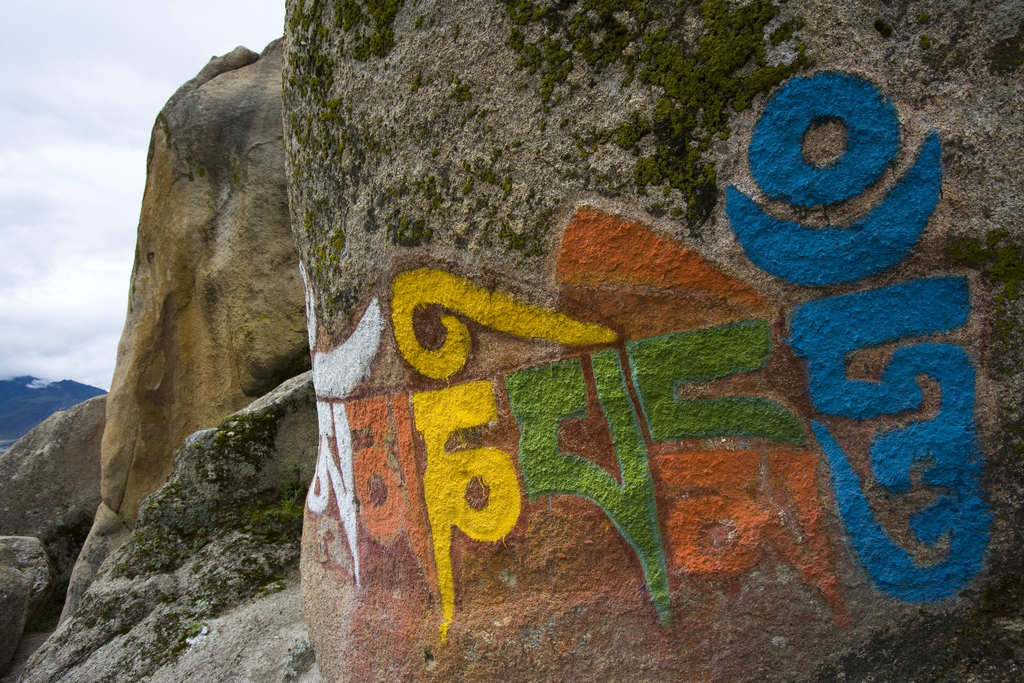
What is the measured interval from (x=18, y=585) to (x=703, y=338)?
19.2 ft

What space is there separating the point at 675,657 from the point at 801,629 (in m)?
0.35

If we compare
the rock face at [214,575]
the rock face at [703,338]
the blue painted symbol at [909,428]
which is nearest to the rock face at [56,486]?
the rock face at [214,575]

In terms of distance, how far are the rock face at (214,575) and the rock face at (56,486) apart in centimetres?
417

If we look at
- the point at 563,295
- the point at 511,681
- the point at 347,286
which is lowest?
the point at 511,681

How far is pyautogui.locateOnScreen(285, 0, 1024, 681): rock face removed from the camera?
5.66ft

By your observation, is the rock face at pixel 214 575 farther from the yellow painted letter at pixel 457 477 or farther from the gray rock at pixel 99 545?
the gray rock at pixel 99 545

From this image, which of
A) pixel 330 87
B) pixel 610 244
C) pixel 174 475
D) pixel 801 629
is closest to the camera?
pixel 801 629

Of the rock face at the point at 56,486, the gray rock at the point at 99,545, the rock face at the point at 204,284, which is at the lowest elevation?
the gray rock at the point at 99,545

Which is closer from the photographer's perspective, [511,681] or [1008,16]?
[1008,16]

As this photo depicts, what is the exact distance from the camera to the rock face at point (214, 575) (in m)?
3.30

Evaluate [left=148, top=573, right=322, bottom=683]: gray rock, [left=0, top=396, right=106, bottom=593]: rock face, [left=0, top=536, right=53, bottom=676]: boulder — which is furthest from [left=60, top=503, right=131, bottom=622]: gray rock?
[left=148, top=573, right=322, bottom=683]: gray rock

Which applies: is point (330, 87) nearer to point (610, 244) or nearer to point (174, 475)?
point (610, 244)

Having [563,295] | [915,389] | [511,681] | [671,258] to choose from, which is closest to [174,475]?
[511,681]

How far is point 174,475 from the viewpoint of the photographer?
165 inches
